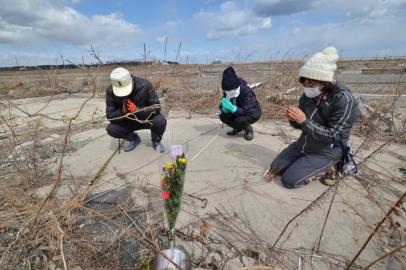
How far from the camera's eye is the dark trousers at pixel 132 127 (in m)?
3.99

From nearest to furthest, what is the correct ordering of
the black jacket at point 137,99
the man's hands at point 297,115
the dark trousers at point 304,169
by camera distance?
1. the man's hands at point 297,115
2. the dark trousers at point 304,169
3. the black jacket at point 137,99

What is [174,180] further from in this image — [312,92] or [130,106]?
[130,106]

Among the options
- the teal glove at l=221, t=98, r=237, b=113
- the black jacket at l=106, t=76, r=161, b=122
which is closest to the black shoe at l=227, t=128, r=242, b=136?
the teal glove at l=221, t=98, r=237, b=113

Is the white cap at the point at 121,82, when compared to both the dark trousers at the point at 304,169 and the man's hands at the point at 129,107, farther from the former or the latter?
the dark trousers at the point at 304,169

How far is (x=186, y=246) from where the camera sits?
2.23 metres

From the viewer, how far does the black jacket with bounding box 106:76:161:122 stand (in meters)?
3.85

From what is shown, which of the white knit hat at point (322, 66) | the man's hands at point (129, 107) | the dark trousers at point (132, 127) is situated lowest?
the dark trousers at point (132, 127)

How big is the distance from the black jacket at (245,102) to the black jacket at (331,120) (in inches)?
51.1

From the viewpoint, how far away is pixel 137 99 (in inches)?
152

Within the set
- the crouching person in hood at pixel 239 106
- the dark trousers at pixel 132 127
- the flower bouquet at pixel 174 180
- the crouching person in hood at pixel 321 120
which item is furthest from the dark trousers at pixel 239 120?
the flower bouquet at pixel 174 180

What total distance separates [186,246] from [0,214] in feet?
5.70

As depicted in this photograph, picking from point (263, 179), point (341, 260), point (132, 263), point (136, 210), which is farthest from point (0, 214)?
point (341, 260)

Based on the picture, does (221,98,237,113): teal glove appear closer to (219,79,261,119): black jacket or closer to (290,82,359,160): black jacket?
(219,79,261,119): black jacket

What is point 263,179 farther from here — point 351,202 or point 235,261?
point 235,261
